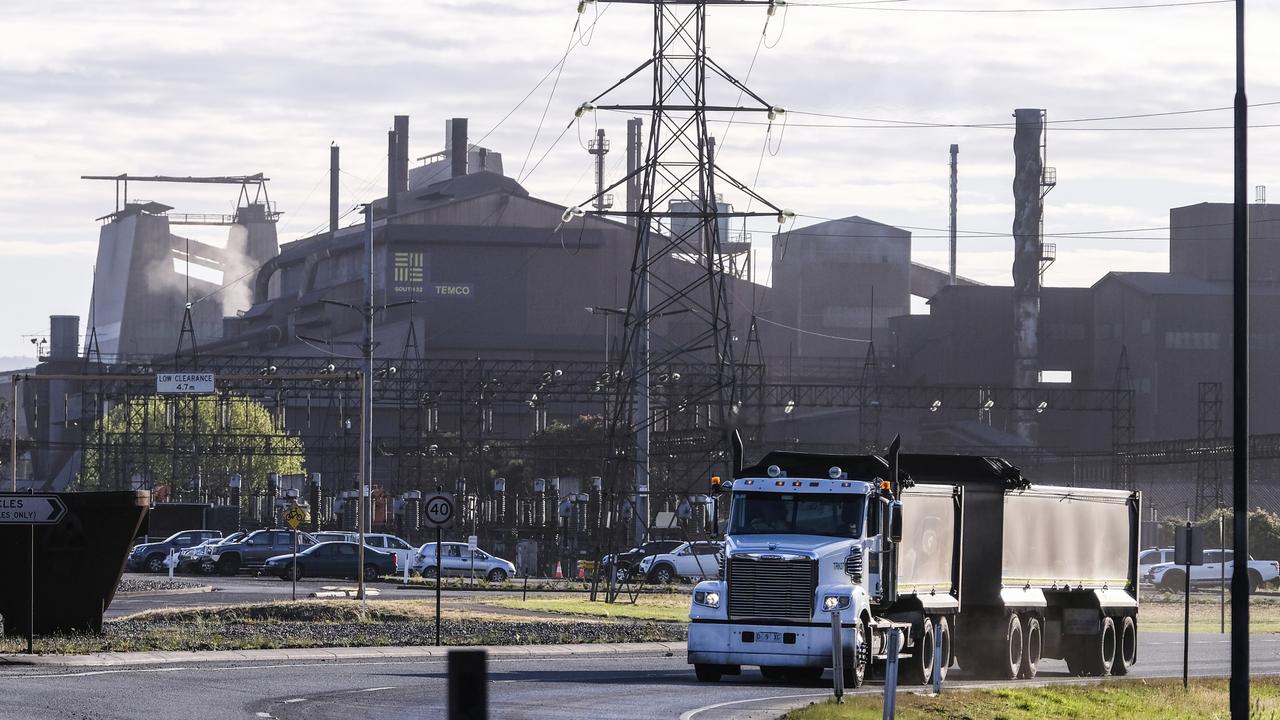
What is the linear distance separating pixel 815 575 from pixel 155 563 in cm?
4676

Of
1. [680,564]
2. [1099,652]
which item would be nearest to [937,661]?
[1099,652]

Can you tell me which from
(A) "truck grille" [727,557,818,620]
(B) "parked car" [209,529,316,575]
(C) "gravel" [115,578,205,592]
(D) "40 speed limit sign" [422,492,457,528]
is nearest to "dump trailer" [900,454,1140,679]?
(A) "truck grille" [727,557,818,620]

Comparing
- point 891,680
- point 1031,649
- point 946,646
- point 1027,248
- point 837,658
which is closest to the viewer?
point 891,680

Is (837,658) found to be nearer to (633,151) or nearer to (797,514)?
(797,514)

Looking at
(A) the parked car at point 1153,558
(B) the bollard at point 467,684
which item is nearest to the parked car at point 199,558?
(A) the parked car at point 1153,558

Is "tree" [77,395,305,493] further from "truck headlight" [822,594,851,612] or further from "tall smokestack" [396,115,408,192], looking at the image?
"truck headlight" [822,594,851,612]

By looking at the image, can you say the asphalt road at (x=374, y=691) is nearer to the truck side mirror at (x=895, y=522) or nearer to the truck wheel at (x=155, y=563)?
the truck side mirror at (x=895, y=522)

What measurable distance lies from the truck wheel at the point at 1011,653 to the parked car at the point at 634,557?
20674 mm

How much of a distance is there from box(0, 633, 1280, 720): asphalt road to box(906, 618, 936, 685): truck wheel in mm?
516

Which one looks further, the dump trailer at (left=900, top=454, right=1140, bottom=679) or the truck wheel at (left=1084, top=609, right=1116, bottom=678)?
the truck wheel at (left=1084, top=609, right=1116, bottom=678)

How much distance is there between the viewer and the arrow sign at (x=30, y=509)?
25.1 metres

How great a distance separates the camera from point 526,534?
80750mm

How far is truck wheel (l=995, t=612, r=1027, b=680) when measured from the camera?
26750mm

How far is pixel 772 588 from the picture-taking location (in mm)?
23547
